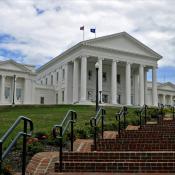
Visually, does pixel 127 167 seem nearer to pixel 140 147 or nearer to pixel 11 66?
pixel 140 147

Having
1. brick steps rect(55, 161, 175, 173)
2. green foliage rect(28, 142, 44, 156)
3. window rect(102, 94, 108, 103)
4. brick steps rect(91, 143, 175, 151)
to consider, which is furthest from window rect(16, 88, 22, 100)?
brick steps rect(55, 161, 175, 173)

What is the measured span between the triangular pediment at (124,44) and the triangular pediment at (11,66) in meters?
14.2

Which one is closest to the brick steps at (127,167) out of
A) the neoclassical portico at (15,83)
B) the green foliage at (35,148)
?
the green foliage at (35,148)

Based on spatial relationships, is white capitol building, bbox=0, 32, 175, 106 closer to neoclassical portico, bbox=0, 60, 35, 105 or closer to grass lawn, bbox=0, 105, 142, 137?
neoclassical portico, bbox=0, 60, 35, 105

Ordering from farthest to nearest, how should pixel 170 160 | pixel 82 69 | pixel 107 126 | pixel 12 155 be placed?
pixel 82 69, pixel 107 126, pixel 12 155, pixel 170 160

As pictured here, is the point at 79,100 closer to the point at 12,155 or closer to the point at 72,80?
the point at 72,80

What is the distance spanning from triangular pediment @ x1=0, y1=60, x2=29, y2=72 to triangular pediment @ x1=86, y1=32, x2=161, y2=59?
1422 centimetres

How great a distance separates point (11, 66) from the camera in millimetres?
73500

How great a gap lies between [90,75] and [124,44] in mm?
8865

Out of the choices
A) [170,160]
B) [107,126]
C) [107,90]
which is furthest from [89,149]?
[107,90]

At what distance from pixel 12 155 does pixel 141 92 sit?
64.6 metres

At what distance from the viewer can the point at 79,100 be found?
228ft

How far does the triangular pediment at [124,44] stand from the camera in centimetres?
7112

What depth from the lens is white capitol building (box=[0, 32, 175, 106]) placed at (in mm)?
70562
